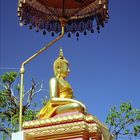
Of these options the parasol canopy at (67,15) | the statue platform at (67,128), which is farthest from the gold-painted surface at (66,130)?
the parasol canopy at (67,15)

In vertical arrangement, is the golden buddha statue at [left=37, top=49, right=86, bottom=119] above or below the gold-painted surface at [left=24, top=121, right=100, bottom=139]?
above

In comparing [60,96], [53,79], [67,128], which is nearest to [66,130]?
[67,128]

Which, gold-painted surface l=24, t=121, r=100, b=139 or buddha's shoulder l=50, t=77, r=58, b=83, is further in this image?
buddha's shoulder l=50, t=77, r=58, b=83

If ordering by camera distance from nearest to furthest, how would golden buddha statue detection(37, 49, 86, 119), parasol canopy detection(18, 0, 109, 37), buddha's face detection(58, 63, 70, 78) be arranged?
1. golden buddha statue detection(37, 49, 86, 119)
2. buddha's face detection(58, 63, 70, 78)
3. parasol canopy detection(18, 0, 109, 37)

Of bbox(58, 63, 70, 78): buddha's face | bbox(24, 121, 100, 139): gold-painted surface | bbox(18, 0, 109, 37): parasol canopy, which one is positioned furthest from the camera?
bbox(18, 0, 109, 37): parasol canopy

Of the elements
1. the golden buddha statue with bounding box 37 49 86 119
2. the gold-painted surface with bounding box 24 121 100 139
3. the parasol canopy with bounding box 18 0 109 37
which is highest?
the parasol canopy with bounding box 18 0 109 37

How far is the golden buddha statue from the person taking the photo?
725 centimetres

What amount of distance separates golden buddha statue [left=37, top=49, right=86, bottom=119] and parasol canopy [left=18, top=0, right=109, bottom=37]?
1.09 meters

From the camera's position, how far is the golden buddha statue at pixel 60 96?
725 cm

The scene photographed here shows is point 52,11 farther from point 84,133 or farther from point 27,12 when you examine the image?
point 84,133

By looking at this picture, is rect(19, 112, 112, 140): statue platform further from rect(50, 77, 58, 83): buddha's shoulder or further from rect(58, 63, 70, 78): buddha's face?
rect(58, 63, 70, 78): buddha's face

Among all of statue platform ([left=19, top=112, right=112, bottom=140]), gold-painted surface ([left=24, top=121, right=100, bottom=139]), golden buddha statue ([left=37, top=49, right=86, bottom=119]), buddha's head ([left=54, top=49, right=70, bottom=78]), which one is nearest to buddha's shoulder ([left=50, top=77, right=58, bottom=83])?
golden buddha statue ([left=37, top=49, right=86, bottom=119])

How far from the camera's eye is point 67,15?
9102mm

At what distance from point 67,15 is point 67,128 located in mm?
2987
